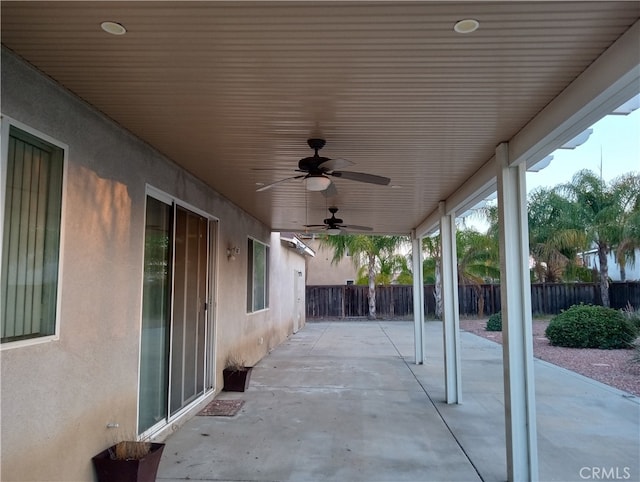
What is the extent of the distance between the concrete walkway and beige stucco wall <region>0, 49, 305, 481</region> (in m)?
0.85

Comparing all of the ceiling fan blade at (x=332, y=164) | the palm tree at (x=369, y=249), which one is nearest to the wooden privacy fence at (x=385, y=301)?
the palm tree at (x=369, y=249)

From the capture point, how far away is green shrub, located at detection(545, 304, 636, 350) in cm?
934

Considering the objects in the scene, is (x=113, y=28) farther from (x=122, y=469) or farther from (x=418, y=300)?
(x=418, y=300)

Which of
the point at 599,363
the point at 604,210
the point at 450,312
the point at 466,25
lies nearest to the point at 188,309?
the point at 450,312

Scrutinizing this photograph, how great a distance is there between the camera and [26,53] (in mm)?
2551

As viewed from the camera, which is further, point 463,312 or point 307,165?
point 463,312

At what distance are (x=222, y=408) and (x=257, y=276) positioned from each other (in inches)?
151

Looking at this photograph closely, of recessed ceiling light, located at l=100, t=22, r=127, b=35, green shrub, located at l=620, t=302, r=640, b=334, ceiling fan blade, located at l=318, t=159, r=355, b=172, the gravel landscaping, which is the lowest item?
the gravel landscaping

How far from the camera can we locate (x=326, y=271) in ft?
77.7

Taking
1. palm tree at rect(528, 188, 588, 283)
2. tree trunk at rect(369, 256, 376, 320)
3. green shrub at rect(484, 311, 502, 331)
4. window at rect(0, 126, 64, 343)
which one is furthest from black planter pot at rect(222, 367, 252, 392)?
tree trunk at rect(369, 256, 376, 320)

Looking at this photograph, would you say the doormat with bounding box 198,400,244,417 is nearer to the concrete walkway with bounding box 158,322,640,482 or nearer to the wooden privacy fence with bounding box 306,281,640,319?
the concrete walkway with bounding box 158,322,640,482

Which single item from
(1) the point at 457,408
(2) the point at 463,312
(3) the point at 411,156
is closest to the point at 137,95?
(3) the point at 411,156

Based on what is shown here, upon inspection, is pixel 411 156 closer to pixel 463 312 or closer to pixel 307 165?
pixel 307 165

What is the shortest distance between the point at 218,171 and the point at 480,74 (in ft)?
10.5
